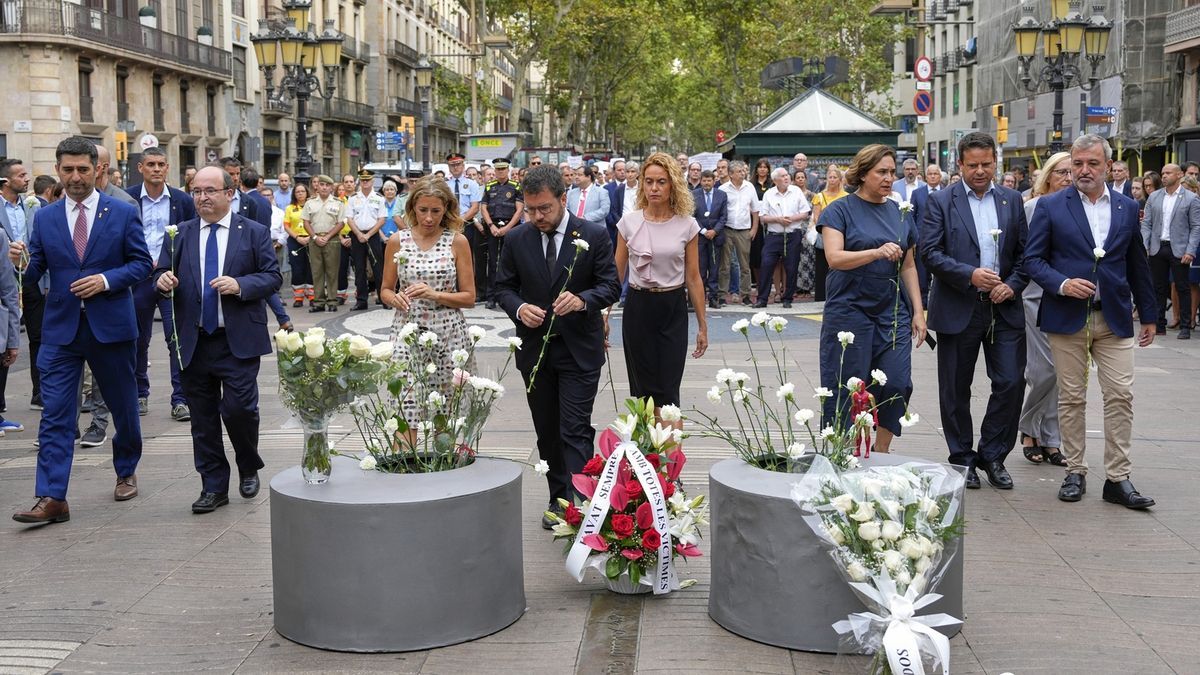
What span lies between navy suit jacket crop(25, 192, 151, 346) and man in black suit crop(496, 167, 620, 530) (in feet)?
7.27

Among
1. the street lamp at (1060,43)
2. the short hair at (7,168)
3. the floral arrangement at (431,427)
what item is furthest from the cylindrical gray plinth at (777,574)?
the street lamp at (1060,43)

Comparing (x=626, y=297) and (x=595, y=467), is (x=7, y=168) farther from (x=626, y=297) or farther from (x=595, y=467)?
(x=595, y=467)

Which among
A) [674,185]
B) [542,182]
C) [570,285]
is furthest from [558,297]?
[674,185]

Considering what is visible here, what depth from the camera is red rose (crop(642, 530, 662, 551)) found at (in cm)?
555

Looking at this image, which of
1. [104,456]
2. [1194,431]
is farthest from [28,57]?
[1194,431]

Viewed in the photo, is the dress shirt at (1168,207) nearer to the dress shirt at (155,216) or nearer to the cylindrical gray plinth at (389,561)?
the dress shirt at (155,216)

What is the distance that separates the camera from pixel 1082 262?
7.46m

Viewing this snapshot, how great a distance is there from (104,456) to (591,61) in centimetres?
6200

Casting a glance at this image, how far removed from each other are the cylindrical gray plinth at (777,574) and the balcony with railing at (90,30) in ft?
118

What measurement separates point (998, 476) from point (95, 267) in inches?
209

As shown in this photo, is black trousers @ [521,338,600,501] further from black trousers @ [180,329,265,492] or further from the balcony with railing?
the balcony with railing

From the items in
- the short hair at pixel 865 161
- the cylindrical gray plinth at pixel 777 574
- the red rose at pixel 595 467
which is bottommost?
the cylindrical gray plinth at pixel 777 574

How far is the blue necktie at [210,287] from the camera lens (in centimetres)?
730

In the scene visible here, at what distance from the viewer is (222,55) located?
4753 cm
